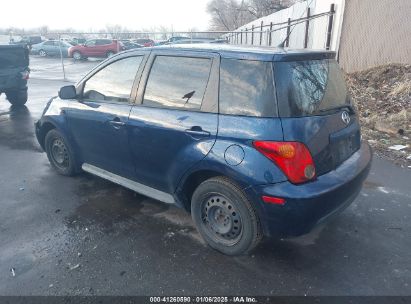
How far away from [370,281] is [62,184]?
3.83 meters

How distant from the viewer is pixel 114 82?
3924 millimetres

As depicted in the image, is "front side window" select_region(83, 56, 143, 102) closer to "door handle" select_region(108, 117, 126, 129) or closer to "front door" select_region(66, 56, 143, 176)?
"front door" select_region(66, 56, 143, 176)

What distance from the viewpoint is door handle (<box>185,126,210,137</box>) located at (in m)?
3.02

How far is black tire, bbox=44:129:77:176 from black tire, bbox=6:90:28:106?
584 centimetres

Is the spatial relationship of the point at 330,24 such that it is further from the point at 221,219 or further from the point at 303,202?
the point at 303,202

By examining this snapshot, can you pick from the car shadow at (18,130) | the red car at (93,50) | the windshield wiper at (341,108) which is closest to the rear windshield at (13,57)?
the car shadow at (18,130)

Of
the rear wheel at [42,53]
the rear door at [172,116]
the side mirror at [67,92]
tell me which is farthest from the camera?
the rear wheel at [42,53]

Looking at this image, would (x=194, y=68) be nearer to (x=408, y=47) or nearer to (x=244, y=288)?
(x=244, y=288)

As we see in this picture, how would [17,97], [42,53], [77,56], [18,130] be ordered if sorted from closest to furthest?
[18,130], [17,97], [77,56], [42,53]

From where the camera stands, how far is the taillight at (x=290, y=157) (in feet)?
8.77

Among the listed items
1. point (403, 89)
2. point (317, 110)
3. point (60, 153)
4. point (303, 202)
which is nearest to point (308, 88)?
A: point (317, 110)

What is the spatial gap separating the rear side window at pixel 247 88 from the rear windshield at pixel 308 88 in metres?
0.07

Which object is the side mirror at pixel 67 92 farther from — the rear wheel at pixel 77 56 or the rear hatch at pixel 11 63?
the rear wheel at pixel 77 56

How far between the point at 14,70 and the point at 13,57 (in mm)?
348
